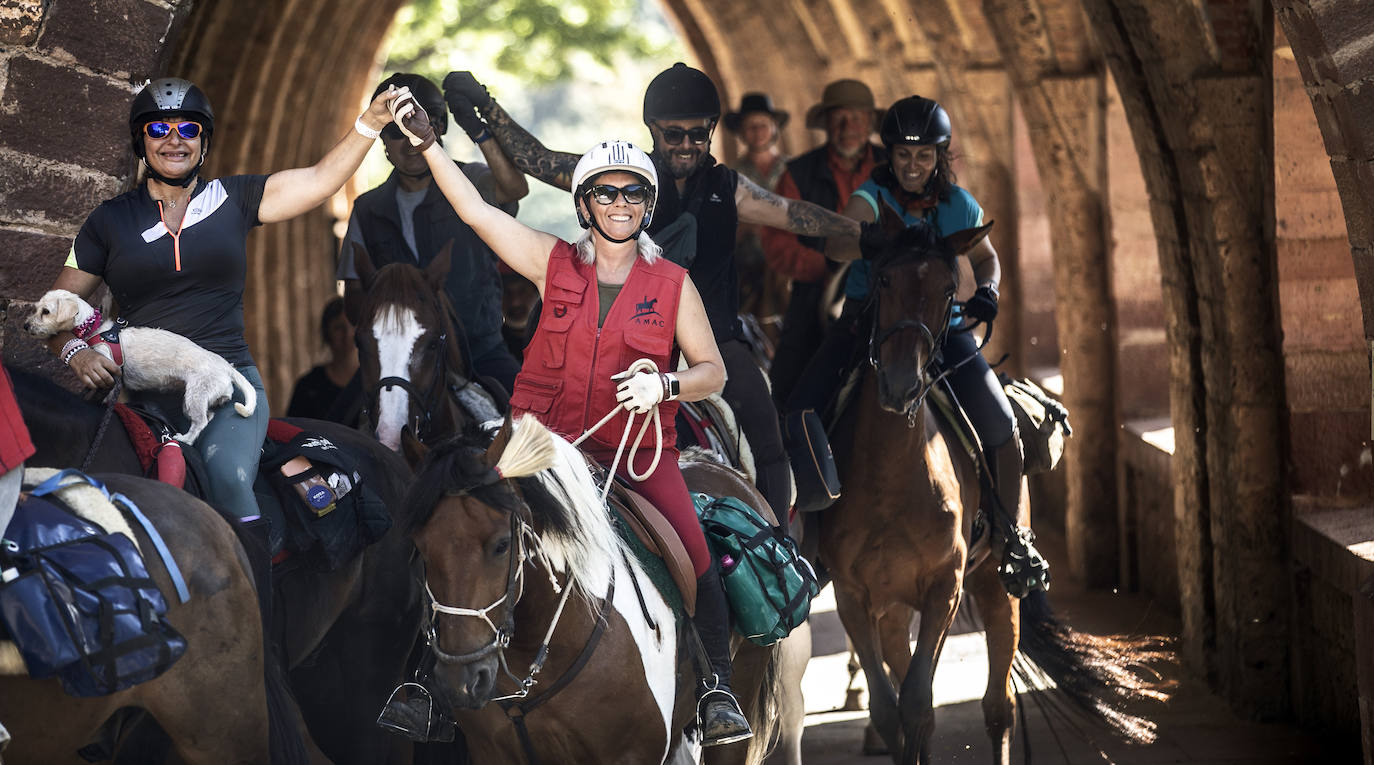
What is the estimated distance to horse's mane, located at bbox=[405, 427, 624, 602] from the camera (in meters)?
4.33

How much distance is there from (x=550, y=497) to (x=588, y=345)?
732mm

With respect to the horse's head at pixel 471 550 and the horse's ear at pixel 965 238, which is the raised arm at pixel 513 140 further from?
the horse's head at pixel 471 550

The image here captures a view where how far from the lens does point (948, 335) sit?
748 cm

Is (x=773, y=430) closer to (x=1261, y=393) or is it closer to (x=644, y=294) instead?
(x=644, y=294)

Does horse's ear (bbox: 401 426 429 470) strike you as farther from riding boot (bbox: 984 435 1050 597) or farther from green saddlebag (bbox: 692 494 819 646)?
riding boot (bbox: 984 435 1050 597)

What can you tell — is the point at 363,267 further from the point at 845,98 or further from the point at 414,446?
the point at 845,98

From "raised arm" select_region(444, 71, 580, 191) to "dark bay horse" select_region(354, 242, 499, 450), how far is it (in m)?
0.80

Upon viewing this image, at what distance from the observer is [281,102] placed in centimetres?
1989

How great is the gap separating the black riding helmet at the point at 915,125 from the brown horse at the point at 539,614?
316 centimetres

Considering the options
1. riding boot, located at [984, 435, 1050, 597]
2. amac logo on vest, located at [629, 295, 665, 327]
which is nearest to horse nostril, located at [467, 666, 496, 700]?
amac logo on vest, located at [629, 295, 665, 327]

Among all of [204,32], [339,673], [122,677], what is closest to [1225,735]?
[339,673]

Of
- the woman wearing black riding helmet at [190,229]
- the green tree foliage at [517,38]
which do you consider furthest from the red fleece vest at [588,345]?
the green tree foliage at [517,38]

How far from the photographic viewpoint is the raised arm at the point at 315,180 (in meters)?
5.35

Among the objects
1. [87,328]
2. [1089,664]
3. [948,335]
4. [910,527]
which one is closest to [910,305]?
[948,335]
